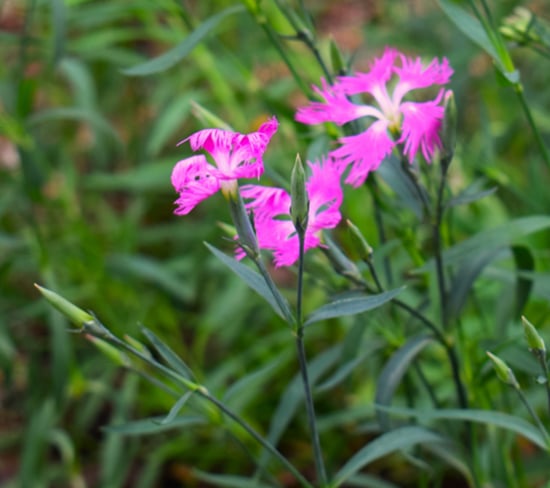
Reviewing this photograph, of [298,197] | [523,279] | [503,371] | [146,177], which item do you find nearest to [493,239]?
[523,279]

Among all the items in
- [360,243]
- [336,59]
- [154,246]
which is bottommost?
[154,246]

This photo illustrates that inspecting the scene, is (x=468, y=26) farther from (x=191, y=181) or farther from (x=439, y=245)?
(x=191, y=181)

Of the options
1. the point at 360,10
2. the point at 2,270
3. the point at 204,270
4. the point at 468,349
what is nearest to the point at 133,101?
the point at 204,270

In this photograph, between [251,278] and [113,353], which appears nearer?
[251,278]

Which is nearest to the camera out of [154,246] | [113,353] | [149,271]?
[113,353]

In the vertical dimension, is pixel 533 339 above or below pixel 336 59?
below

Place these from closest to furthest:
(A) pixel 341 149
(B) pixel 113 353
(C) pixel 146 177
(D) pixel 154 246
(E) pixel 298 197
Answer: (E) pixel 298 197
(A) pixel 341 149
(B) pixel 113 353
(C) pixel 146 177
(D) pixel 154 246

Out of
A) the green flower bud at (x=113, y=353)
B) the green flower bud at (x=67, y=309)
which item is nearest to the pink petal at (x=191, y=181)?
the green flower bud at (x=67, y=309)

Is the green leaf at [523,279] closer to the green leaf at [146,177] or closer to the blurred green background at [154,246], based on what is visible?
the blurred green background at [154,246]

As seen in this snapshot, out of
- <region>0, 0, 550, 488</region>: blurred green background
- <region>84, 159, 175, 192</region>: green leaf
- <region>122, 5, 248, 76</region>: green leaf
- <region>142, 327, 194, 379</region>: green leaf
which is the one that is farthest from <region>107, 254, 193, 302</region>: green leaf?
<region>142, 327, 194, 379</region>: green leaf
